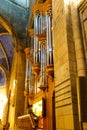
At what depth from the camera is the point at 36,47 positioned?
22.9ft

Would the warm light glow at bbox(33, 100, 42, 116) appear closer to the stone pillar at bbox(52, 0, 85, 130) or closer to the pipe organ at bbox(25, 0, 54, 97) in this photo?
the pipe organ at bbox(25, 0, 54, 97)

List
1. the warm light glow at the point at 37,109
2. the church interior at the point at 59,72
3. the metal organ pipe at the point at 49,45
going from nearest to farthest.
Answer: the church interior at the point at 59,72 < the metal organ pipe at the point at 49,45 < the warm light glow at the point at 37,109


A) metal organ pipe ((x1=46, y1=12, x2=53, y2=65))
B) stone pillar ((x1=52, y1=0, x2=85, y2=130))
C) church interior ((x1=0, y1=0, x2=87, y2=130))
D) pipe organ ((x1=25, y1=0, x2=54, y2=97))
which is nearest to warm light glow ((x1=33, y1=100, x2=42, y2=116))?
church interior ((x1=0, y1=0, x2=87, y2=130))

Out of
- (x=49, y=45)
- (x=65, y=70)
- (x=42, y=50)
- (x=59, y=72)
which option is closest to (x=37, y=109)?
(x=42, y=50)

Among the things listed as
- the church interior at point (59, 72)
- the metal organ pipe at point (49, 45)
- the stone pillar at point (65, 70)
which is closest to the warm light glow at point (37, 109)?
the church interior at point (59, 72)

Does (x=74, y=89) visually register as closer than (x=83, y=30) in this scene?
Yes

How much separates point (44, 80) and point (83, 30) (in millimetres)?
2674

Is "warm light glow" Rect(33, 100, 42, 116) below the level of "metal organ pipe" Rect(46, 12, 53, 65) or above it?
below

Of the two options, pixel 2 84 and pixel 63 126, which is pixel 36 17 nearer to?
pixel 63 126

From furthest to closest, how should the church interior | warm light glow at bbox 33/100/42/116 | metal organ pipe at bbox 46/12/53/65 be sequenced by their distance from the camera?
1. warm light glow at bbox 33/100/42/116
2. metal organ pipe at bbox 46/12/53/65
3. the church interior

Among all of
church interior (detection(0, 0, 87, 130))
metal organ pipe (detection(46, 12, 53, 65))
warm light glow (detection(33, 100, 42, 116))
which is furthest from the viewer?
warm light glow (detection(33, 100, 42, 116))

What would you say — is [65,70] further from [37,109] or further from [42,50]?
[37,109]

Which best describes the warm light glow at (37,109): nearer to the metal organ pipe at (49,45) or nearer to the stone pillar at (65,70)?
the metal organ pipe at (49,45)

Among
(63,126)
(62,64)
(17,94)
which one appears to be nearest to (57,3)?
(62,64)
